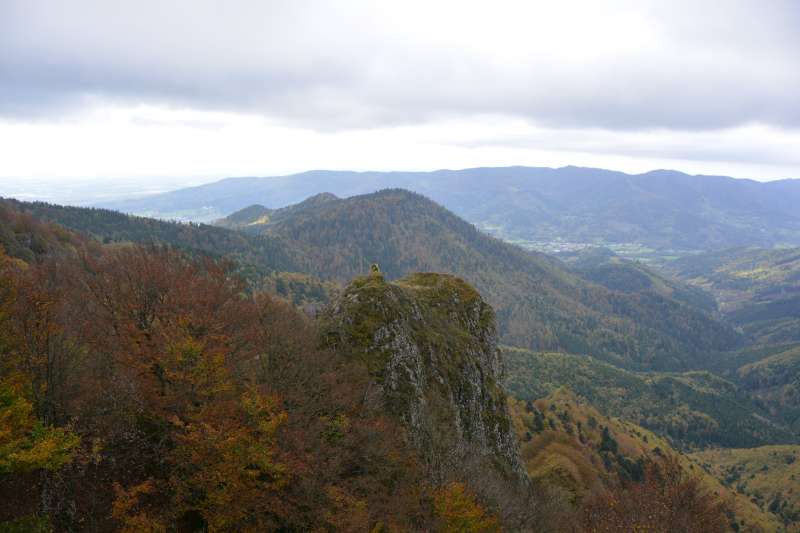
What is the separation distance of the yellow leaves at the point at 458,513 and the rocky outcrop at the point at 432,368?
4.66m

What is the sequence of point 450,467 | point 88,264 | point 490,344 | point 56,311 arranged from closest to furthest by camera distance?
point 56,311 < point 450,467 < point 88,264 < point 490,344

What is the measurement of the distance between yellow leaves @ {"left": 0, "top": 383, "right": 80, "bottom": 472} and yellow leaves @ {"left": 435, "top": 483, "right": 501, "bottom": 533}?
1962cm

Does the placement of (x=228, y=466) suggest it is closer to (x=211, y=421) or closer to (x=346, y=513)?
(x=211, y=421)

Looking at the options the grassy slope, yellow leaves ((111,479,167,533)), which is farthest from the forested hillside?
the grassy slope

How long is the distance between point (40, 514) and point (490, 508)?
26263 millimetres

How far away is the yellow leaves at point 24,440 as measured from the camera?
19.5 meters

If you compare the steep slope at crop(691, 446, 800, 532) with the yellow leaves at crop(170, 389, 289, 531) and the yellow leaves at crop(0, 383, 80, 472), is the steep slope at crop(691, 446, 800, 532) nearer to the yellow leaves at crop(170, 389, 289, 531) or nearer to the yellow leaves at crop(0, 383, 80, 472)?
the yellow leaves at crop(170, 389, 289, 531)

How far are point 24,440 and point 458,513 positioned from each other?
73.7ft

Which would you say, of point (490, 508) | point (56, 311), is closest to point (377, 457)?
point (490, 508)

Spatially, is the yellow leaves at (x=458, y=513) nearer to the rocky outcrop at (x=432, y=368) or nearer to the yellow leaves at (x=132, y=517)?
the rocky outcrop at (x=432, y=368)

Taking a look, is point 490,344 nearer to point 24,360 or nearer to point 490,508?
point 490,508

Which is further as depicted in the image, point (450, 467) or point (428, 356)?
point (428, 356)

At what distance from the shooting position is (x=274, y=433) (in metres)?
24.3

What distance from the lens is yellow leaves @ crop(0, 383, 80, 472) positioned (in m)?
19.5
